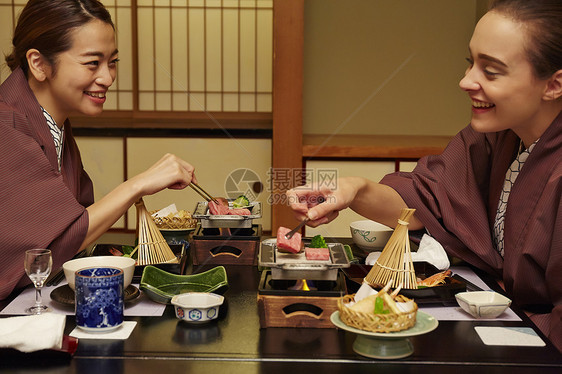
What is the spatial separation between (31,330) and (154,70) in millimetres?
3472

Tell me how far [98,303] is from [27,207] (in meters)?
0.54

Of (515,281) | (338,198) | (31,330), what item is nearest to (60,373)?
(31,330)

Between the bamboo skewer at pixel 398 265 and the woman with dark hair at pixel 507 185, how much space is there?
0.22 metres

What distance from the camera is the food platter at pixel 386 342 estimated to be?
4.34 ft

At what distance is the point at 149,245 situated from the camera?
1.92 m

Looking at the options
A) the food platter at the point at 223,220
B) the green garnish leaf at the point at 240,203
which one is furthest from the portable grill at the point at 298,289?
the green garnish leaf at the point at 240,203

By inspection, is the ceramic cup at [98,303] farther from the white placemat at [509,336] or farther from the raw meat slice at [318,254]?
the white placemat at [509,336]

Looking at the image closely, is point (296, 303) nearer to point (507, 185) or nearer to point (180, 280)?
point (180, 280)

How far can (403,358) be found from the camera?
1.35 m

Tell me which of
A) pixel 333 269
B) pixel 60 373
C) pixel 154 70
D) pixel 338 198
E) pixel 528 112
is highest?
pixel 154 70

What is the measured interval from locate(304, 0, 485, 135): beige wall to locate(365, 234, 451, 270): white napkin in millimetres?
2761

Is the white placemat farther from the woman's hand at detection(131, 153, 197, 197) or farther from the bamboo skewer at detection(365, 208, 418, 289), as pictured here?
the woman's hand at detection(131, 153, 197, 197)

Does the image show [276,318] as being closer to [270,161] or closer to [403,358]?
[403,358]

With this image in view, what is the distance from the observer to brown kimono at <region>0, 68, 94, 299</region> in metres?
1.78
